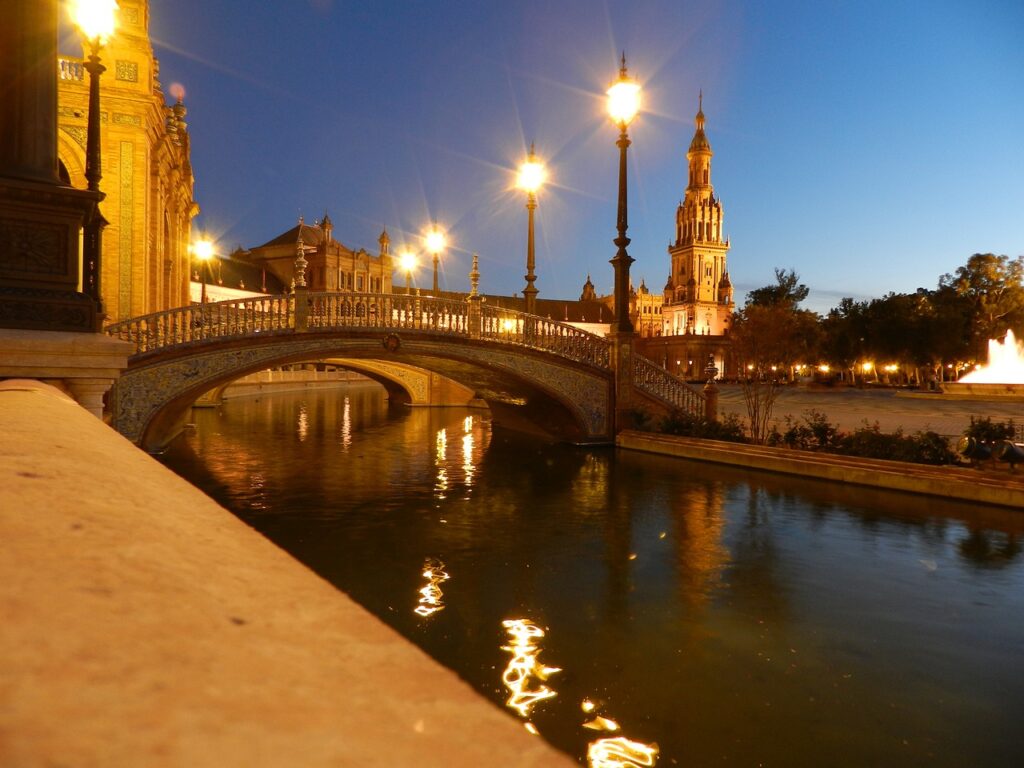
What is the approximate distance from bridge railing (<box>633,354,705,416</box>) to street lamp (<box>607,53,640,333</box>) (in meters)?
1.32

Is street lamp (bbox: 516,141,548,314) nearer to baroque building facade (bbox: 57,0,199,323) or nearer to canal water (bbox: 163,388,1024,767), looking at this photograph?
canal water (bbox: 163,388,1024,767)

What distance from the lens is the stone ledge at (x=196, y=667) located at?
61 cm

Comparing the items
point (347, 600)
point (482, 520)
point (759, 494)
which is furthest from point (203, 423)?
point (347, 600)

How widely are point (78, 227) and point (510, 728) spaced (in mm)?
5822

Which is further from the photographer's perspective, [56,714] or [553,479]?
[553,479]

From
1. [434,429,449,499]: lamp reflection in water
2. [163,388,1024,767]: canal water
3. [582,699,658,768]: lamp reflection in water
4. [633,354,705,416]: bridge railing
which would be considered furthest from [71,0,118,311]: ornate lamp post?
[633,354,705,416]: bridge railing

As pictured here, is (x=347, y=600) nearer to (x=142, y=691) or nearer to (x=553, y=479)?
(x=142, y=691)

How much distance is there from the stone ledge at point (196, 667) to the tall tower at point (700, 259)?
379ft

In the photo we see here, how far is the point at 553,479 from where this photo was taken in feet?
46.3

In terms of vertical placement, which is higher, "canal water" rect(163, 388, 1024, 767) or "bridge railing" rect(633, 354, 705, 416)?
"bridge railing" rect(633, 354, 705, 416)

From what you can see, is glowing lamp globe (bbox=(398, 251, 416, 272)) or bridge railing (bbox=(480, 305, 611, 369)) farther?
glowing lamp globe (bbox=(398, 251, 416, 272))

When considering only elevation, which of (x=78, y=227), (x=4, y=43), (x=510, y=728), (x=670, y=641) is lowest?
(x=670, y=641)

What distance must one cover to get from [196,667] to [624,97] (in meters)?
17.5

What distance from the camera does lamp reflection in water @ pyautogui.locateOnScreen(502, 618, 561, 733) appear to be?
4.68m
